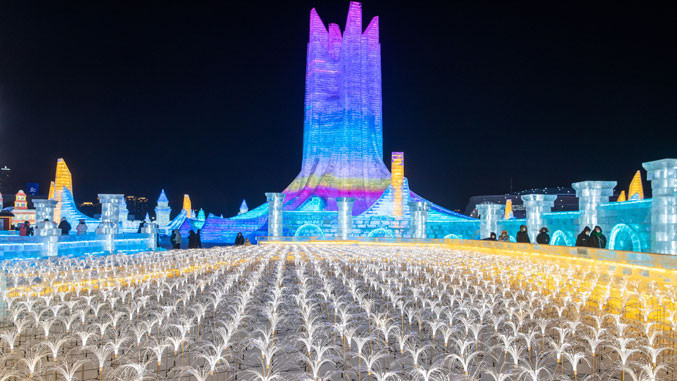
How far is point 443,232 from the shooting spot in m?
39.8

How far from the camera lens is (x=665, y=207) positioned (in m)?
17.2

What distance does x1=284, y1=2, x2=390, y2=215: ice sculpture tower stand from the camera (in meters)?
52.0

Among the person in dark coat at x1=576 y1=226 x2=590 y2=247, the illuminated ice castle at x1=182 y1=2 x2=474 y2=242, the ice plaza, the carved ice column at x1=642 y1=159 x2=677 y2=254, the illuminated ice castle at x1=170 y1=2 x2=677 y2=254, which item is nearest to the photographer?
the ice plaza

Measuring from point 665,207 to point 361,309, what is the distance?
1348cm

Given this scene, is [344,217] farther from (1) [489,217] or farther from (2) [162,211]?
(2) [162,211]

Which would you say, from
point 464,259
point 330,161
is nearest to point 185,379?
point 464,259

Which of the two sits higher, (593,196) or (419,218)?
(593,196)

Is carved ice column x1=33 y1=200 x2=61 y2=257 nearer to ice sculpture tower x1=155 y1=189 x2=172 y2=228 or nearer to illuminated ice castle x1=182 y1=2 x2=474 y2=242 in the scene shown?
illuminated ice castle x1=182 y1=2 x2=474 y2=242

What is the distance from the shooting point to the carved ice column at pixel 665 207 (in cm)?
1711

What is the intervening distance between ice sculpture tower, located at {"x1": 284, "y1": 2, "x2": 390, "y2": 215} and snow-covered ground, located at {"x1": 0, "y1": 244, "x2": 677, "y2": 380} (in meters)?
37.9

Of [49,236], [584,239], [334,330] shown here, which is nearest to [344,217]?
[49,236]

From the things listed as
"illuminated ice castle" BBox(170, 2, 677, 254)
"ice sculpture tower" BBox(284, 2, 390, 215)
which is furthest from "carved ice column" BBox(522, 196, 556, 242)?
"ice sculpture tower" BBox(284, 2, 390, 215)

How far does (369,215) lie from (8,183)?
3561 inches

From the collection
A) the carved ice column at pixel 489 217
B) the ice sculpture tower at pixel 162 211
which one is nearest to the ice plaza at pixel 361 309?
the carved ice column at pixel 489 217
